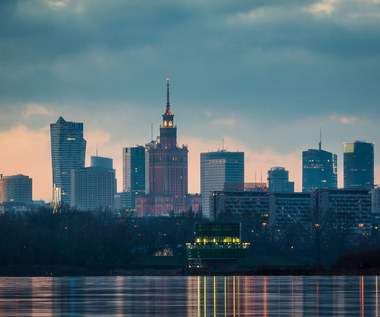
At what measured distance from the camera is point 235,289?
102688 millimetres

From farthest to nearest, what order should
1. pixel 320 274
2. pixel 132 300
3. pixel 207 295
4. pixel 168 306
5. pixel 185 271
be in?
pixel 185 271 → pixel 320 274 → pixel 207 295 → pixel 132 300 → pixel 168 306

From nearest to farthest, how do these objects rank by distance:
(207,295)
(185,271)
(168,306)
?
(168,306)
(207,295)
(185,271)

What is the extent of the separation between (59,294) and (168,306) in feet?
67.5

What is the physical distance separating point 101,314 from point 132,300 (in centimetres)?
1447

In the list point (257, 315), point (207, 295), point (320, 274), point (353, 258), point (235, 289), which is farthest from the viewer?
point (353, 258)

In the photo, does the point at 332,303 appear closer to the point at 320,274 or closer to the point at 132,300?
the point at 132,300

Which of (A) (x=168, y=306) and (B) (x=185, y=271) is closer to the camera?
(A) (x=168, y=306)

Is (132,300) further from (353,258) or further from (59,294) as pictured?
(353,258)

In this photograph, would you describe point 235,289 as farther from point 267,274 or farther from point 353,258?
point 353,258

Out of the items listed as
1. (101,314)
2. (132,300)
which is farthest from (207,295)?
(101,314)

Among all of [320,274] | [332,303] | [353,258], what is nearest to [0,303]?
[332,303]

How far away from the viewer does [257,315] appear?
69812mm

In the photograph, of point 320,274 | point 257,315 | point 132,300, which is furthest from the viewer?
point 320,274

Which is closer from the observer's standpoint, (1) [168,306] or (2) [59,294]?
(1) [168,306]
